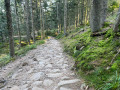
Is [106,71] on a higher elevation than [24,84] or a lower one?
higher

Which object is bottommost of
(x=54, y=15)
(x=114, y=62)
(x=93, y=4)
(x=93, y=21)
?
(x=114, y=62)

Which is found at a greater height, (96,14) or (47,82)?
(96,14)

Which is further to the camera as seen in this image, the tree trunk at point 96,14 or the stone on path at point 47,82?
the tree trunk at point 96,14

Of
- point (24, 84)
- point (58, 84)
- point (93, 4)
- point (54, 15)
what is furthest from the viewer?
point (54, 15)

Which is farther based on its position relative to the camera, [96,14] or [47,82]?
[96,14]

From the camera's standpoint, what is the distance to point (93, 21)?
4965mm

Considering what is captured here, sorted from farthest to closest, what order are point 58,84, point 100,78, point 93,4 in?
point 93,4, point 58,84, point 100,78

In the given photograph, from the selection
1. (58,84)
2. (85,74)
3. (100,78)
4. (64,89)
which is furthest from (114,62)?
(58,84)

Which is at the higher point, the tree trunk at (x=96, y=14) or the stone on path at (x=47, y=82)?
the tree trunk at (x=96, y=14)

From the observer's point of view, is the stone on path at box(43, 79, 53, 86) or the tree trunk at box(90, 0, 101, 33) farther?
the tree trunk at box(90, 0, 101, 33)

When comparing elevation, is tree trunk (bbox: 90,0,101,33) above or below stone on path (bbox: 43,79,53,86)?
above

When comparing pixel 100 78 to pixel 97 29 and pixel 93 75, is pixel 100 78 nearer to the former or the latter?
pixel 93 75

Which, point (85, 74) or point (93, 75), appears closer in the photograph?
point (93, 75)

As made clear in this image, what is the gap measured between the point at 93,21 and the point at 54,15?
2465 centimetres
